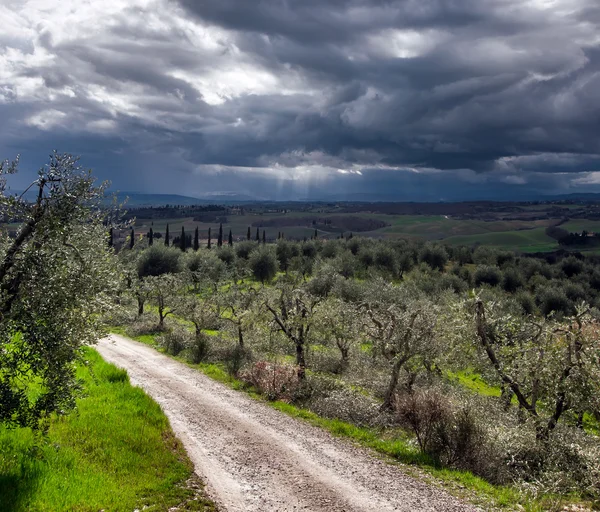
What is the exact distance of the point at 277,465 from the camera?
16219mm

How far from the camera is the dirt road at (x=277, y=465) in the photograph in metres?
13.7

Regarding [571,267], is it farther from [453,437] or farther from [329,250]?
[453,437]

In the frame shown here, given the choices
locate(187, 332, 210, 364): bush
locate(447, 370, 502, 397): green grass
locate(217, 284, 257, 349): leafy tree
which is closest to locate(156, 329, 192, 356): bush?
locate(187, 332, 210, 364): bush

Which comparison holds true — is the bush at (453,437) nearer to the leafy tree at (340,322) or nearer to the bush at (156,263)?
the leafy tree at (340,322)

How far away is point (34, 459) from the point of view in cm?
1282

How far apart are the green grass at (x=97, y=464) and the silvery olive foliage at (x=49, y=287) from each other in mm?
1547

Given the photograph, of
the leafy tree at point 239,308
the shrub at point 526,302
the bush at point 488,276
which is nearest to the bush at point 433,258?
the bush at point 488,276

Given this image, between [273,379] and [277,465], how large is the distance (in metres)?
10.3

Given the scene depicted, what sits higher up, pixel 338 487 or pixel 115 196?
pixel 115 196

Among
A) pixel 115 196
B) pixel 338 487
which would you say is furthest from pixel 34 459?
pixel 338 487

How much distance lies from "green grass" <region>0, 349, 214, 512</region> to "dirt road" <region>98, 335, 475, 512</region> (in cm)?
113

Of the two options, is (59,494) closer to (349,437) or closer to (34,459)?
(34,459)

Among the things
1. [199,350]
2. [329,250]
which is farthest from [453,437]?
[329,250]

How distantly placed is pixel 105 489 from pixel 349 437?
10.4 metres
